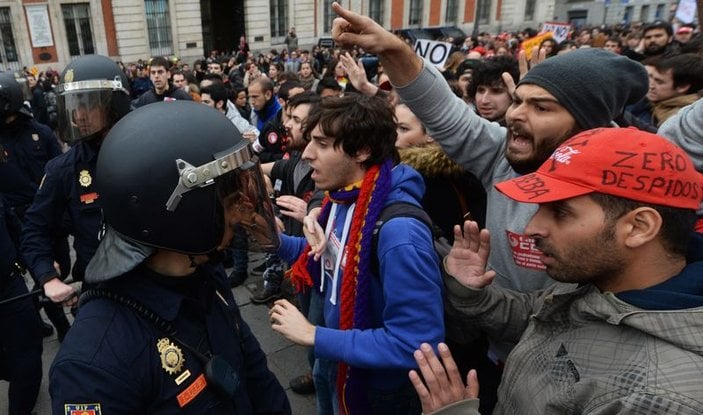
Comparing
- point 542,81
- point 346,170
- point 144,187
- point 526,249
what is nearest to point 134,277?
point 144,187

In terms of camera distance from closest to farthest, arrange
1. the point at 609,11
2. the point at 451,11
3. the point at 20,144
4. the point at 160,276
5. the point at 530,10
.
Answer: the point at 160,276, the point at 20,144, the point at 451,11, the point at 530,10, the point at 609,11

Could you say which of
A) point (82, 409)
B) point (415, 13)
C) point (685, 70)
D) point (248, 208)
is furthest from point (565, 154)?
point (415, 13)

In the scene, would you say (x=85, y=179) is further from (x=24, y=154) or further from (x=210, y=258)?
(x=24, y=154)

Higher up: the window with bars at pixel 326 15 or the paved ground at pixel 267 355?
the window with bars at pixel 326 15

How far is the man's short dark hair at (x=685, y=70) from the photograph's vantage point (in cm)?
376

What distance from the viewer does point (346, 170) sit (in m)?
2.07

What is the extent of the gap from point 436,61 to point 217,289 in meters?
5.46

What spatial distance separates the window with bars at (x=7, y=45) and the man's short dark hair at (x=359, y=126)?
23148 mm

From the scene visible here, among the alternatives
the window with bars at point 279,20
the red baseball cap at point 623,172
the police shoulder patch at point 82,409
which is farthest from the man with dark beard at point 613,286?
the window with bars at point 279,20

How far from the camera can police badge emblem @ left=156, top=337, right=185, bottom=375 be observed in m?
1.29

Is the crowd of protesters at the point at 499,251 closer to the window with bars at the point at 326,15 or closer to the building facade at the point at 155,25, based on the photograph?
the building facade at the point at 155,25

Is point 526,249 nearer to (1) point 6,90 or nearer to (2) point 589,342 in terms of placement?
(2) point 589,342

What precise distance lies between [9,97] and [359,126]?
3.54m

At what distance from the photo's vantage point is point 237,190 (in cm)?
152
